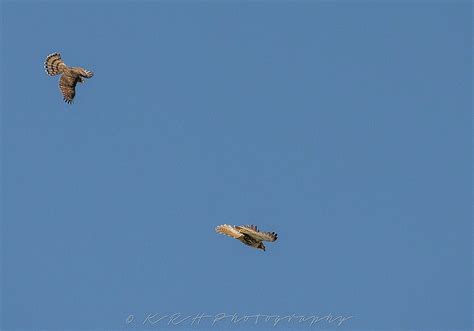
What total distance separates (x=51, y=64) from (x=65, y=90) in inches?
27.1

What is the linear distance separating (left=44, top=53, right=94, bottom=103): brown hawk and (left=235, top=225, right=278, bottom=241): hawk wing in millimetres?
5961

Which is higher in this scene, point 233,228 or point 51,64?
point 51,64

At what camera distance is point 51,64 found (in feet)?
91.5

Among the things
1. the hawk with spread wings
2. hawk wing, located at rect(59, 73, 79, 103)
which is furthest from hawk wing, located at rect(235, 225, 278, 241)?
hawk wing, located at rect(59, 73, 79, 103)

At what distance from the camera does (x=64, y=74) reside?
27.8 metres

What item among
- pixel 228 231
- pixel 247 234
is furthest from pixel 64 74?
pixel 247 234

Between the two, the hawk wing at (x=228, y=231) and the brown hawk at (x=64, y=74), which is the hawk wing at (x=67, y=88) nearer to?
the brown hawk at (x=64, y=74)

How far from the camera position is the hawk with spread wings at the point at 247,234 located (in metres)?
24.0

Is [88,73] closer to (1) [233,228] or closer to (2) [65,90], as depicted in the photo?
(2) [65,90]

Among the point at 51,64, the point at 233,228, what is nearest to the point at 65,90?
the point at 51,64

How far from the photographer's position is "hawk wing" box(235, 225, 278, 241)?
77.5 feet

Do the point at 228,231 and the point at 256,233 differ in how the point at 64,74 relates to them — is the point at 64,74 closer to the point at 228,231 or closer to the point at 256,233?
the point at 228,231

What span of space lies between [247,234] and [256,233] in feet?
1.19

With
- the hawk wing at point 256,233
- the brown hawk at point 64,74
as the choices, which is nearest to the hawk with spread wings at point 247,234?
the hawk wing at point 256,233
